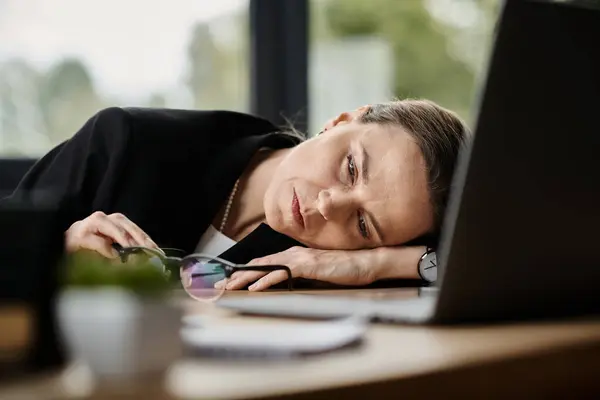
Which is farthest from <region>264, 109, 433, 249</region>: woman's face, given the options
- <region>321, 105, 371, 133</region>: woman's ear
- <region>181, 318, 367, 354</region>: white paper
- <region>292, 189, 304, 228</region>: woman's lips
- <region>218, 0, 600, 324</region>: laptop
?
<region>181, 318, 367, 354</region>: white paper

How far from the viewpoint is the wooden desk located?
0.42 metres

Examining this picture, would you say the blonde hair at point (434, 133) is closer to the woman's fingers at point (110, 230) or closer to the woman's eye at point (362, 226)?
the woman's eye at point (362, 226)

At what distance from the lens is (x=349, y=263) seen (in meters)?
1.45

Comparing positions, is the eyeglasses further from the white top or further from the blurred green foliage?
the blurred green foliage

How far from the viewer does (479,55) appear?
9.04 ft

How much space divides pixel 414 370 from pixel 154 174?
1.18 m

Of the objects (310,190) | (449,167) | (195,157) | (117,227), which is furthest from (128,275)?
(195,157)

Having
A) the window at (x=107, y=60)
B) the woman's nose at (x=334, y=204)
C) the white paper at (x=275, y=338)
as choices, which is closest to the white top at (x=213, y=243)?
the woman's nose at (x=334, y=204)

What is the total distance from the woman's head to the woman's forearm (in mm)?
30

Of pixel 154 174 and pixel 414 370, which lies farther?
pixel 154 174

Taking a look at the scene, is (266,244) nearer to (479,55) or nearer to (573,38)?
(573,38)

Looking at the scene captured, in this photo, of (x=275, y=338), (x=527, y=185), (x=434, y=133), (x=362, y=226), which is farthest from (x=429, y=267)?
(x=275, y=338)

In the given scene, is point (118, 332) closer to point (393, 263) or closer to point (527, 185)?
point (527, 185)

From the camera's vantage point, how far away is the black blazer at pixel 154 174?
157 centimetres
